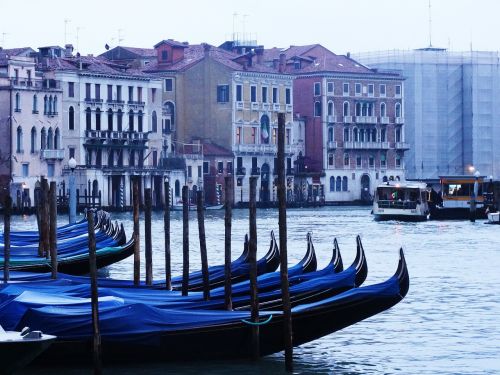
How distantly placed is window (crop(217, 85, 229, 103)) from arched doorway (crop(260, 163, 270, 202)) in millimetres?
3380

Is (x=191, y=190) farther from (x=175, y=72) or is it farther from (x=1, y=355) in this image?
(x=1, y=355)

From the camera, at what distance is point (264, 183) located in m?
59.5

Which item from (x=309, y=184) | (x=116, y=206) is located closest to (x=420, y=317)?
(x=116, y=206)

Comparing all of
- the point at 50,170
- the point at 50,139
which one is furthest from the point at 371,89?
the point at 50,170

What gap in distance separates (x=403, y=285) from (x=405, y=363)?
2.83 feet

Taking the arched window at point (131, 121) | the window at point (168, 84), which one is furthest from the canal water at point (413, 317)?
the window at point (168, 84)

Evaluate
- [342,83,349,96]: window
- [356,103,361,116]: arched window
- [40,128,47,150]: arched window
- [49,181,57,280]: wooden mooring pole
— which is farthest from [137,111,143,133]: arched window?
[49,181,57,280]: wooden mooring pole

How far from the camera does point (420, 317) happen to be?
15.2 meters

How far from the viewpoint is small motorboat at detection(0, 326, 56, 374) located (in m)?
9.22

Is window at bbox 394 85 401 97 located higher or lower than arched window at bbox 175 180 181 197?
higher

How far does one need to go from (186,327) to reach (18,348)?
6.55 ft

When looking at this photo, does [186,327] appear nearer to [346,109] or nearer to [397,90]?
[346,109]

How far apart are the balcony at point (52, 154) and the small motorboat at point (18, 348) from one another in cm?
4125

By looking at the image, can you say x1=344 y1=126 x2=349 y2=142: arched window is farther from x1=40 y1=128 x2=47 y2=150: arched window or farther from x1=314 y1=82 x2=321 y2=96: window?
x1=40 y1=128 x2=47 y2=150: arched window
